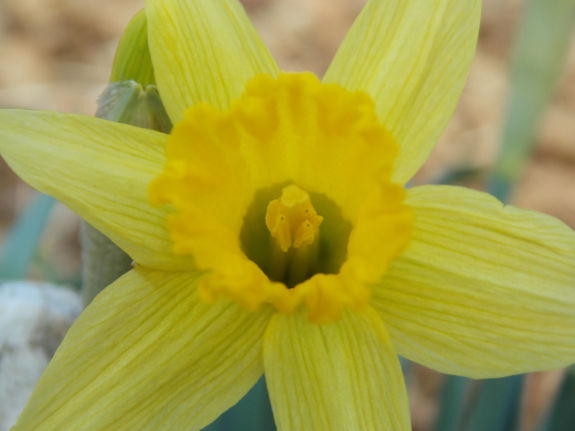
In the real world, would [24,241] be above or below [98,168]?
below

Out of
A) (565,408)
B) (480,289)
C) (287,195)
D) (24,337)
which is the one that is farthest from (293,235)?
(565,408)

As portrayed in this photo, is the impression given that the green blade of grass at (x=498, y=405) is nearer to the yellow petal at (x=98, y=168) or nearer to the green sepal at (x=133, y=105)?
the yellow petal at (x=98, y=168)

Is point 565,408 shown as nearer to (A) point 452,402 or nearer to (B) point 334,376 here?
(A) point 452,402

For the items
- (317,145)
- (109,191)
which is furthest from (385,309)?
(109,191)

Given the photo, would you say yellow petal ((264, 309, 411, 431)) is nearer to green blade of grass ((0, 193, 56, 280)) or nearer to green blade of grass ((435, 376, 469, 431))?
green blade of grass ((435, 376, 469, 431))

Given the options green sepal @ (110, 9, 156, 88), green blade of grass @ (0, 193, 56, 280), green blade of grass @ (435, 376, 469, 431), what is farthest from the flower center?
green blade of grass @ (0, 193, 56, 280)

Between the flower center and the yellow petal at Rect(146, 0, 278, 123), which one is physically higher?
the yellow petal at Rect(146, 0, 278, 123)
